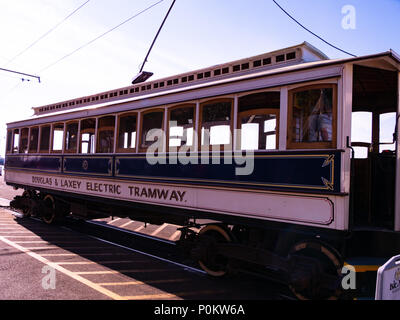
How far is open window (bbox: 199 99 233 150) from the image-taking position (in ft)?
17.9

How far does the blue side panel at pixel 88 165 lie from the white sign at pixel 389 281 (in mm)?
5824

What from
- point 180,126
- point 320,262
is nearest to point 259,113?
point 180,126

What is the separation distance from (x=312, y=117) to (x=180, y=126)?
2.60m

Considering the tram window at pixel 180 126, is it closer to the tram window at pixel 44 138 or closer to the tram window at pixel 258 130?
the tram window at pixel 258 130

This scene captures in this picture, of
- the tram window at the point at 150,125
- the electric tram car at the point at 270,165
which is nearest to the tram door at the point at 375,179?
the electric tram car at the point at 270,165

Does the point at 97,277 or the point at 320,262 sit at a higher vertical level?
the point at 320,262

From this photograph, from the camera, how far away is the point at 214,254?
18.4 ft

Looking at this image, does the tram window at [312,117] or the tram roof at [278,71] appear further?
the tram window at [312,117]

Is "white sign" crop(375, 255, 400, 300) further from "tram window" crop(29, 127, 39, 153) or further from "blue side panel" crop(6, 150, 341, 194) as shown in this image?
"tram window" crop(29, 127, 39, 153)

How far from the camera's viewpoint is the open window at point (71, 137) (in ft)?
29.0

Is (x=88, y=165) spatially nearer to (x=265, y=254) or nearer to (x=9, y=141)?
(x=265, y=254)
